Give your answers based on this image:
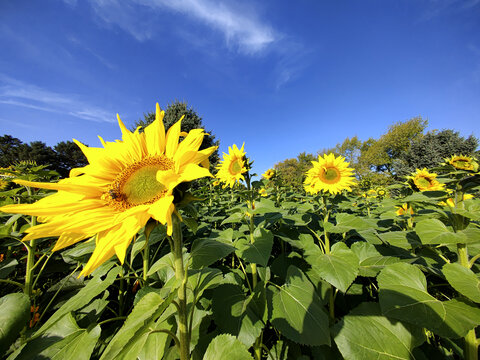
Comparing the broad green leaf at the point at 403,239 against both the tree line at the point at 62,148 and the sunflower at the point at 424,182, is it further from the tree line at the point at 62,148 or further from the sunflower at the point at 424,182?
the tree line at the point at 62,148

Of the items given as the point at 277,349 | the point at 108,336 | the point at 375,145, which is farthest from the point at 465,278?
the point at 375,145

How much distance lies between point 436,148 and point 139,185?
1044 inches

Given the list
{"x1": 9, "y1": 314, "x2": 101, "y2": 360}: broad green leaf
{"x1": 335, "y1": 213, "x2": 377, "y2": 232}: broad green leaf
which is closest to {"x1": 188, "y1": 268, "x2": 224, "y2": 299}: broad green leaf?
{"x1": 9, "y1": 314, "x2": 101, "y2": 360}: broad green leaf

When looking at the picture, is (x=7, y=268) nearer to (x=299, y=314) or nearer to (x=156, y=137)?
(x=156, y=137)

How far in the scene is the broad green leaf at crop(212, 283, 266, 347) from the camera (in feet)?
4.44

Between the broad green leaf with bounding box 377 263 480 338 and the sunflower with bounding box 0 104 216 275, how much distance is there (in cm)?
144

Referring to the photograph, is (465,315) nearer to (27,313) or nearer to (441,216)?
(441,216)

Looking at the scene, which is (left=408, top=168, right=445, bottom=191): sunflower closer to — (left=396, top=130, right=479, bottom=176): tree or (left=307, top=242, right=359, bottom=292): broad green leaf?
(left=307, top=242, right=359, bottom=292): broad green leaf

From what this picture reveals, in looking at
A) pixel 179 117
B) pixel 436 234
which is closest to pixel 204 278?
pixel 436 234

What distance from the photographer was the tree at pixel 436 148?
56.3 ft

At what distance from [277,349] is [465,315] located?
1.39 meters

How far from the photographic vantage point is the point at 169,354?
1282mm

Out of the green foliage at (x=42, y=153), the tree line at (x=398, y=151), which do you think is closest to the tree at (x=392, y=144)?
the tree line at (x=398, y=151)

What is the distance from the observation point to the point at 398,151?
31.7 metres
